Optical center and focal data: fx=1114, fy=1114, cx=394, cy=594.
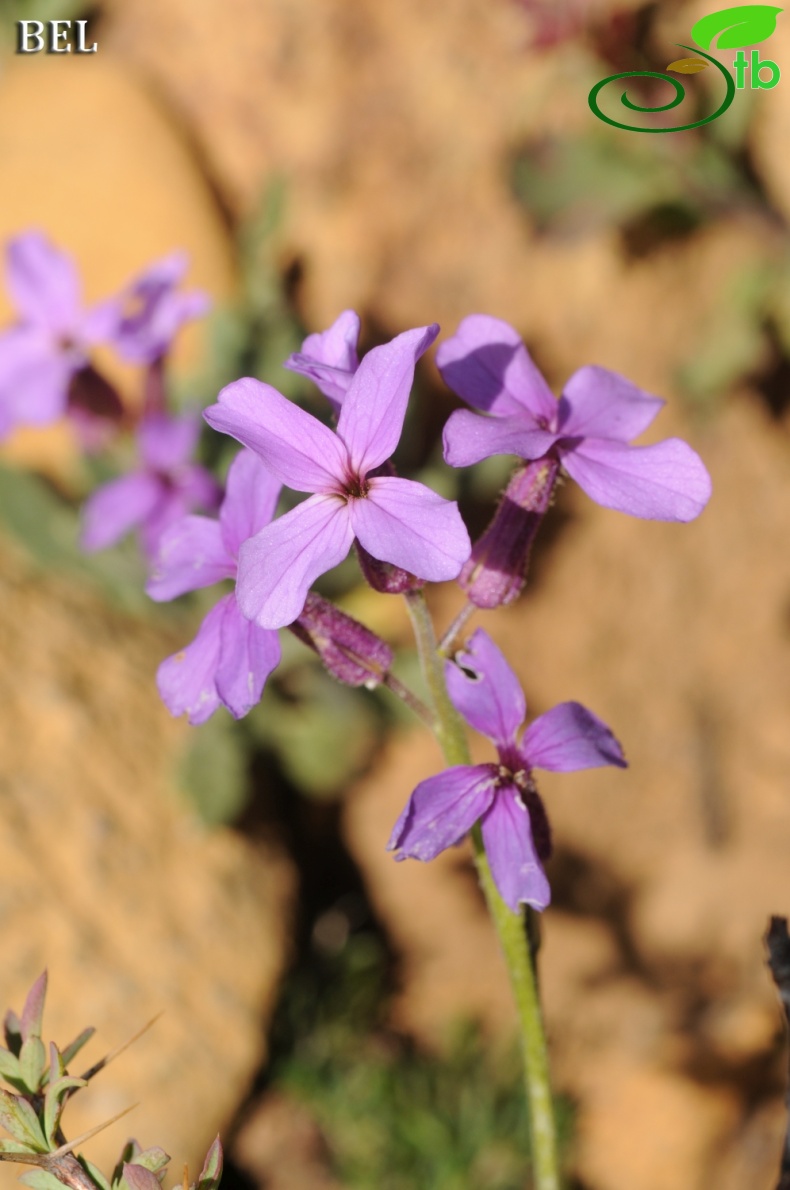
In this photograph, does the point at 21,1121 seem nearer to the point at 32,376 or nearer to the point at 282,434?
the point at 282,434

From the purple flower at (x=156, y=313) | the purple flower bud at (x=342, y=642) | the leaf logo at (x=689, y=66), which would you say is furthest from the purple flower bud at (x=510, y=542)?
the leaf logo at (x=689, y=66)

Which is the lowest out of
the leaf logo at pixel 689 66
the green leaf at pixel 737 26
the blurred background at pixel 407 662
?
the blurred background at pixel 407 662

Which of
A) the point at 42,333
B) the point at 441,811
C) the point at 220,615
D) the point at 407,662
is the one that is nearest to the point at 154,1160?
the point at 441,811

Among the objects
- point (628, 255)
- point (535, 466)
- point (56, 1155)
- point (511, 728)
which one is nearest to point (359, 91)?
point (628, 255)

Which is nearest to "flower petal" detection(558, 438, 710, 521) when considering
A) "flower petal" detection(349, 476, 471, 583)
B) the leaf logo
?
"flower petal" detection(349, 476, 471, 583)

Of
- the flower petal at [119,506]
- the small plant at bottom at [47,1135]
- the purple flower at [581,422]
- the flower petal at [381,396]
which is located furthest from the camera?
the flower petal at [119,506]

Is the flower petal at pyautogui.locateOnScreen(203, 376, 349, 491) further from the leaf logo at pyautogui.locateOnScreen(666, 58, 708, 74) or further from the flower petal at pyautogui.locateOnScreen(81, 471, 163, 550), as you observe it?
the leaf logo at pyautogui.locateOnScreen(666, 58, 708, 74)

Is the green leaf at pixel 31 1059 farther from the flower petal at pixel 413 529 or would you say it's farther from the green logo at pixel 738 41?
the green logo at pixel 738 41
